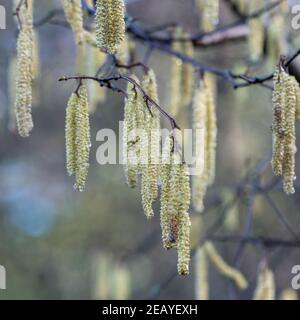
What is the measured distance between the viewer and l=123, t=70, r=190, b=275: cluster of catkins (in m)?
1.30

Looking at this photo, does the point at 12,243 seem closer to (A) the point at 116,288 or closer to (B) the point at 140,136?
(A) the point at 116,288

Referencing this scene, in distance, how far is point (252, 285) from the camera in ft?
16.0

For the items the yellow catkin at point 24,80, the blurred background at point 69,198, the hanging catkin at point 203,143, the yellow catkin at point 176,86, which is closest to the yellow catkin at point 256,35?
the yellow catkin at point 176,86

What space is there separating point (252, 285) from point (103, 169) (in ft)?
8.97

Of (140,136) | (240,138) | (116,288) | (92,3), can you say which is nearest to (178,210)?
(140,136)

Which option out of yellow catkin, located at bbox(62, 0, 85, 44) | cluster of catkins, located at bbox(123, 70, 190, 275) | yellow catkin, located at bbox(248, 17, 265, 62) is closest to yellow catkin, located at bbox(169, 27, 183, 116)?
yellow catkin, located at bbox(248, 17, 265, 62)

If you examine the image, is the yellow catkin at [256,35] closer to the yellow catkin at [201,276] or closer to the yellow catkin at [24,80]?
the yellow catkin at [201,276]

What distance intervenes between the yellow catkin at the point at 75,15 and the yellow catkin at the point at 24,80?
0.34ft

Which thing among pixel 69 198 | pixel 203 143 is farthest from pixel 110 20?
pixel 69 198

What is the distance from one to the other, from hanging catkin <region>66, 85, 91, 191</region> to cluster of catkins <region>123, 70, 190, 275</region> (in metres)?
0.11

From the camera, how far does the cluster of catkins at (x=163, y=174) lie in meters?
1.30

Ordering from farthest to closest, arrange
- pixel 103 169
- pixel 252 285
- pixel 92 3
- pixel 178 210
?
pixel 103 169
pixel 252 285
pixel 92 3
pixel 178 210
